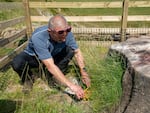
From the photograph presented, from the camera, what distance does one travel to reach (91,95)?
3568mm

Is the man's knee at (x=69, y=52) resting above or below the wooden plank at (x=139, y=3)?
below

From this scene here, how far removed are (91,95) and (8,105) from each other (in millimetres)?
980

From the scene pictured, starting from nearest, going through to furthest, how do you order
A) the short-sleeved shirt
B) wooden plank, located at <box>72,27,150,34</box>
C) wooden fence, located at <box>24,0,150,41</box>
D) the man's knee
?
the short-sleeved shirt
the man's knee
wooden fence, located at <box>24,0,150,41</box>
wooden plank, located at <box>72,27,150,34</box>

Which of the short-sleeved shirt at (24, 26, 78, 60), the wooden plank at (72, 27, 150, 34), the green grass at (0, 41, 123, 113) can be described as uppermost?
the short-sleeved shirt at (24, 26, 78, 60)

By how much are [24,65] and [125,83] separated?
149 centimetres

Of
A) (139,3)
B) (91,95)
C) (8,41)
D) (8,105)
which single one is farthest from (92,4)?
(8,105)

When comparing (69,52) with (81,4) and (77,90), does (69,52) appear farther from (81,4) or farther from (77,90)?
(81,4)

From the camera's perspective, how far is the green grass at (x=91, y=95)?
330 centimetres

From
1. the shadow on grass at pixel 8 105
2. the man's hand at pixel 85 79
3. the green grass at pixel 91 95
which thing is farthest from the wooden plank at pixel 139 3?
the shadow on grass at pixel 8 105

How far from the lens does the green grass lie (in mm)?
3303

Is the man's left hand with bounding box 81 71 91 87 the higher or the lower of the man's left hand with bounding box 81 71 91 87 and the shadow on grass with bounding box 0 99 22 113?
the higher

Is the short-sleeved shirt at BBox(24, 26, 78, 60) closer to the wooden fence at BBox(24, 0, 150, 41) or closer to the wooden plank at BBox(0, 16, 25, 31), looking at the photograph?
the wooden plank at BBox(0, 16, 25, 31)

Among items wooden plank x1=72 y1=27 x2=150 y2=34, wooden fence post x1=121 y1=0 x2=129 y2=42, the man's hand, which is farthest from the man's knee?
wooden plank x1=72 y1=27 x2=150 y2=34

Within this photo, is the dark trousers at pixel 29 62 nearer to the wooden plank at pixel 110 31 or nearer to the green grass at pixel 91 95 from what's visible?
the green grass at pixel 91 95
